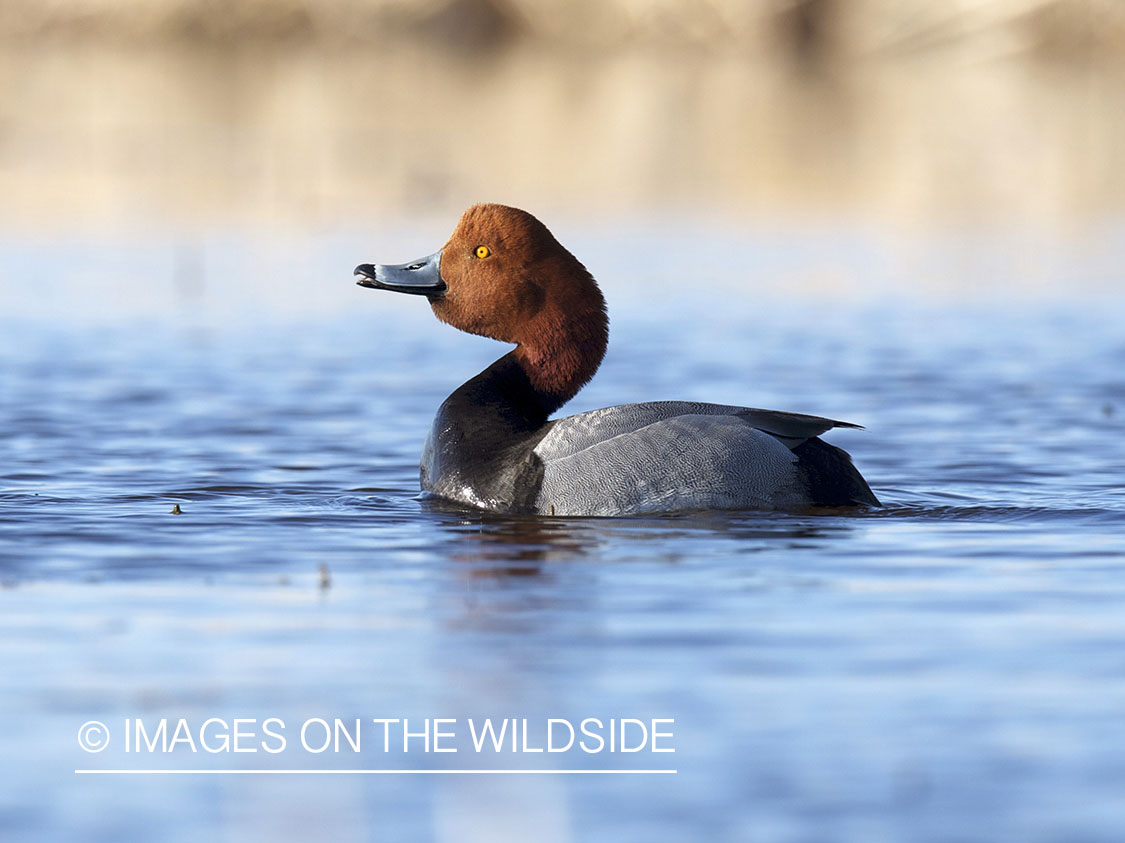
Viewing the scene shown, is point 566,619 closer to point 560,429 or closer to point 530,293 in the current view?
point 560,429

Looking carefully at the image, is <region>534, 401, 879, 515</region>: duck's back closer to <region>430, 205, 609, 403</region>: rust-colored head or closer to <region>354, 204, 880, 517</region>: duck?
<region>354, 204, 880, 517</region>: duck

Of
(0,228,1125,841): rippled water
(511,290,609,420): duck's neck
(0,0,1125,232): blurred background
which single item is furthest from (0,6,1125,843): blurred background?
(511,290,609,420): duck's neck

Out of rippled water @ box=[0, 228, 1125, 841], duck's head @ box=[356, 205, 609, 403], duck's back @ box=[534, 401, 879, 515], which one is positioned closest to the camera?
rippled water @ box=[0, 228, 1125, 841]

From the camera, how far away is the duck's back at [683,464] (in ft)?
26.8

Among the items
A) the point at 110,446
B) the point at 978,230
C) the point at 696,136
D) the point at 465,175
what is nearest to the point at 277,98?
the point at 696,136

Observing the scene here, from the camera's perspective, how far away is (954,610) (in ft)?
21.3

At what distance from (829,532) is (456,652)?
244 cm

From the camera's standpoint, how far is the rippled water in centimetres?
465

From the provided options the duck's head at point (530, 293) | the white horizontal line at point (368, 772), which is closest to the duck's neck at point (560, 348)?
the duck's head at point (530, 293)

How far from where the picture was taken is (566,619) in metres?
6.32

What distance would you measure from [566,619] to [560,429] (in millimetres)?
2190

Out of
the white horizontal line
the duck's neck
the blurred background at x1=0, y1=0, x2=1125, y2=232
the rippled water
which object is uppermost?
the blurred background at x1=0, y1=0, x2=1125, y2=232

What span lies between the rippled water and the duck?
0.57ft

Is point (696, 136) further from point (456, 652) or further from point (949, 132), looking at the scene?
point (456, 652)
